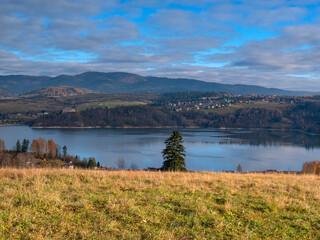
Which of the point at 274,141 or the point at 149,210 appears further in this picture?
the point at 274,141

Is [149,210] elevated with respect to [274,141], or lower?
elevated

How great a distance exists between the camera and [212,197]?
8.54m

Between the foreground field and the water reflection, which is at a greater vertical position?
the foreground field

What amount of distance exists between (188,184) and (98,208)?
4.12 metres

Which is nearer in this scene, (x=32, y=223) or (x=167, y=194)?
(x=32, y=223)

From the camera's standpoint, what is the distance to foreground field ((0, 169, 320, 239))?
5.73 metres

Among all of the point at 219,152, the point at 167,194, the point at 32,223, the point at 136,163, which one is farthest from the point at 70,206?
the point at 219,152

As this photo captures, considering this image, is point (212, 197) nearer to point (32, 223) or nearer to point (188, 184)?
point (188, 184)

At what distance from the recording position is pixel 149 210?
273 inches

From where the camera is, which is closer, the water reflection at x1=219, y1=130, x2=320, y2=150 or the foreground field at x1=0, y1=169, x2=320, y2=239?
the foreground field at x1=0, y1=169, x2=320, y2=239

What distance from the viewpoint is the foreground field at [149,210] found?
18.8 ft

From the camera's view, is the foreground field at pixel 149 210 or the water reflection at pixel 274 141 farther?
the water reflection at pixel 274 141

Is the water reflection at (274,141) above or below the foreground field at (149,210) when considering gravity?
below

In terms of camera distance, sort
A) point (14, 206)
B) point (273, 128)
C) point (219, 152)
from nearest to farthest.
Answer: point (14, 206)
point (219, 152)
point (273, 128)
